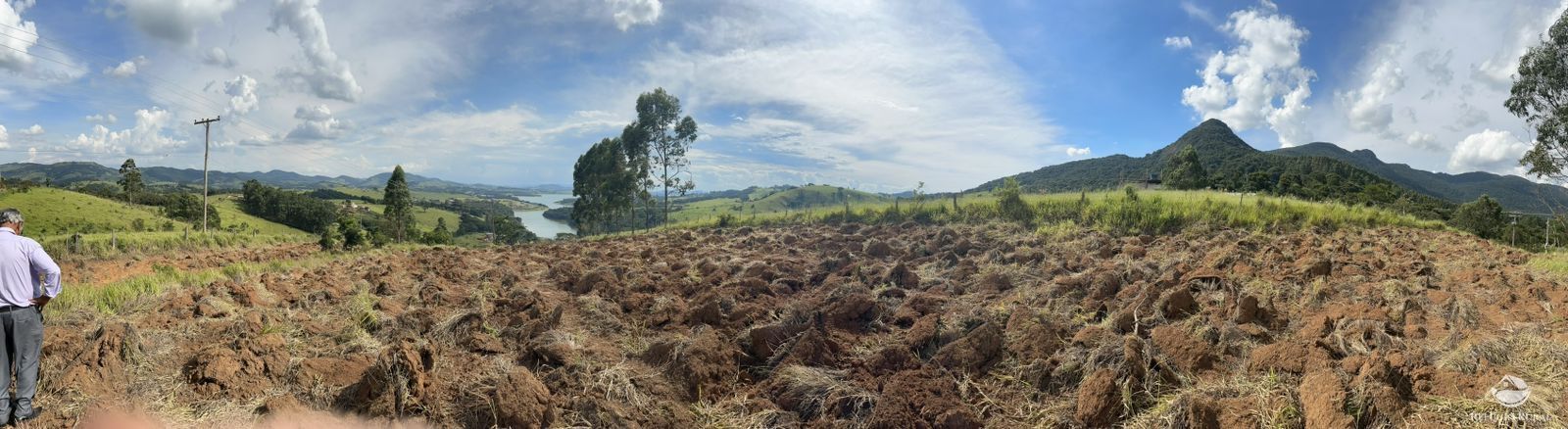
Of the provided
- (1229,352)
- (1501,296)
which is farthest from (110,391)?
(1501,296)

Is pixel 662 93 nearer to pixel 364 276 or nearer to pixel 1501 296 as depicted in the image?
pixel 364 276

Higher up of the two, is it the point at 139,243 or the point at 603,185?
the point at 603,185

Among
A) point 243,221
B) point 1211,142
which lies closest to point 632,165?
point 243,221

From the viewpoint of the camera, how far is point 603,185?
37.9m

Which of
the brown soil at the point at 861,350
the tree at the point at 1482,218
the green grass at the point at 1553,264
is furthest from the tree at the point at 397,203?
the tree at the point at 1482,218

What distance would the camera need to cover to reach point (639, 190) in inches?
1478

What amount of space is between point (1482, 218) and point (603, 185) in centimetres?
4268

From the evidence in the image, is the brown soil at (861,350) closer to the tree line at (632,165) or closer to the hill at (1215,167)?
the tree line at (632,165)

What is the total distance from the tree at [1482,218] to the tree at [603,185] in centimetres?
3920

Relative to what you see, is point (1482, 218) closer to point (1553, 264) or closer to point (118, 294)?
point (1553, 264)

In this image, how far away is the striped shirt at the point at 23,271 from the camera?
463 centimetres

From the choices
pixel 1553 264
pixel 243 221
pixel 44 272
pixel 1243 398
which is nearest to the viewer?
pixel 1243 398

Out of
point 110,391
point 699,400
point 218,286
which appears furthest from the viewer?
point 218,286

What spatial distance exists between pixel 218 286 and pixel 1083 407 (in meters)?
11.9
